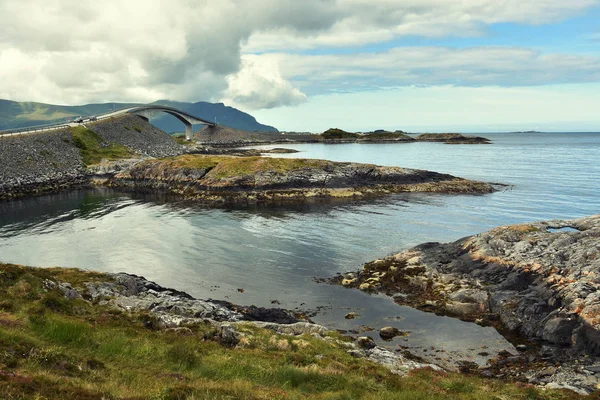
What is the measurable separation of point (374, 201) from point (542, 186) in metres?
43.8

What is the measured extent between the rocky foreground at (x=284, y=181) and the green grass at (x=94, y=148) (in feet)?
66.6

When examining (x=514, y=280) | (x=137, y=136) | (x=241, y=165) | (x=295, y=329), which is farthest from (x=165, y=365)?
(x=137, y=136)

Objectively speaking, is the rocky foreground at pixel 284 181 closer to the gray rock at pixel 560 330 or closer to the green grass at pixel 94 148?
the green grass at pixel 94 148

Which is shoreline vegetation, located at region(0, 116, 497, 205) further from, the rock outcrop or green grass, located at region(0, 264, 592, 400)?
green grass, located at region(0, 264, 592, 400)

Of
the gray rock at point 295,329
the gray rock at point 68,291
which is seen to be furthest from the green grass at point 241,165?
the gray rock at point 295,329

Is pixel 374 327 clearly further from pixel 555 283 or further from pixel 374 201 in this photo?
pixel 374 201

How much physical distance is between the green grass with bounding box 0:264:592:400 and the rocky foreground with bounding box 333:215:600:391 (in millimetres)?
6205

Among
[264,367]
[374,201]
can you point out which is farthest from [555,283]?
[374,201]

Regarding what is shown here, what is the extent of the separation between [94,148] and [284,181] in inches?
2748

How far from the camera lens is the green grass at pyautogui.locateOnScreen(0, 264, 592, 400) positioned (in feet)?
39.8

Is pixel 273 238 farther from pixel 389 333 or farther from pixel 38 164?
pixel 38 164

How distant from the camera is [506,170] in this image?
121375 millimetres

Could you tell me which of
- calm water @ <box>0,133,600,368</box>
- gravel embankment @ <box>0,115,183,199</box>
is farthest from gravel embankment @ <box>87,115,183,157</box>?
calm water @ <box>0,133,600,368</box>

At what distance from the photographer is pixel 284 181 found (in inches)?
3410
